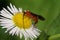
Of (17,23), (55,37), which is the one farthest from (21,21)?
(55,37)

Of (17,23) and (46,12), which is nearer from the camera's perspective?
(17,23)

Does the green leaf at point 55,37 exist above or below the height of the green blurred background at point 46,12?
below

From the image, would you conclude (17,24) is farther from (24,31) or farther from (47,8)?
(47,8)

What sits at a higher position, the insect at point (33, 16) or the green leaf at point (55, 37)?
the insect at point (33, 16)

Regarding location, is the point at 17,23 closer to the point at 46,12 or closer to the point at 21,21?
the point at 21,21

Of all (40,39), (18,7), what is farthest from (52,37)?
(18,7)
